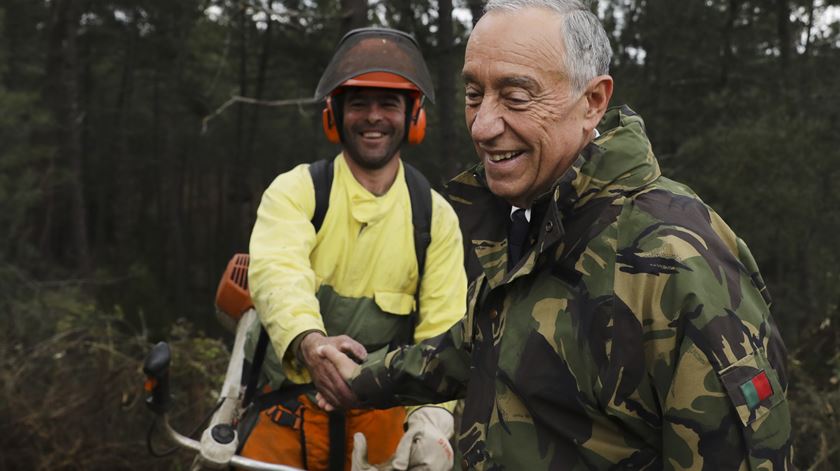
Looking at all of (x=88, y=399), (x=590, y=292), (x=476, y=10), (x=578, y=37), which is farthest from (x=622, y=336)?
(x=88, y=399)

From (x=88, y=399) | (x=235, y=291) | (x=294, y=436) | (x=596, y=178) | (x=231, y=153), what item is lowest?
(x=231, y=153)

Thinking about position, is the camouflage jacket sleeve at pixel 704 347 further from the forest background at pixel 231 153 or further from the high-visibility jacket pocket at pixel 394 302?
the high-visibility jacket pocket at pixel 394 302

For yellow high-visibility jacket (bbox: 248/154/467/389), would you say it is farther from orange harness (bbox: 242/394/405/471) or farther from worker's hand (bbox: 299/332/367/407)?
worker's hand (bbox: 299/332/367/407)

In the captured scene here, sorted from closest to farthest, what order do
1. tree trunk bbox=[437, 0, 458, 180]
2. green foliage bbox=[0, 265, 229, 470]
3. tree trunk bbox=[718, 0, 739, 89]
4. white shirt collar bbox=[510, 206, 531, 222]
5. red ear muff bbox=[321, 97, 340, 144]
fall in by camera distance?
white shirt collar bbox=[510, 206, 531, 222] → red ear muff bbox=[321, 97, 340, 144] → green foliage bbox=[0, 265, 229, 470] → tree trunk bbox=[437, 0, 458, 180] → tree trunk bbox=[718, 0, 739, 89]

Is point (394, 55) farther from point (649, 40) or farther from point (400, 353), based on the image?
point (649, 40)

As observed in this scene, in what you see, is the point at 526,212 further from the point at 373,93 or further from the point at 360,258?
the point at 373,93

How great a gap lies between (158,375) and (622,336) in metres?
2.01

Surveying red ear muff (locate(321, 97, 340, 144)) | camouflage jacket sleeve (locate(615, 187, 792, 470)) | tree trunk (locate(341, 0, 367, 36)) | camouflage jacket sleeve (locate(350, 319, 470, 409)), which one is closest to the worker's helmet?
red ear muff (locate(321, 97, 340, 144))

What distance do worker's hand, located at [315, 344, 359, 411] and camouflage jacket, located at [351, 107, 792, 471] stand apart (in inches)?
31.9

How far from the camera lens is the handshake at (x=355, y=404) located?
3.00m

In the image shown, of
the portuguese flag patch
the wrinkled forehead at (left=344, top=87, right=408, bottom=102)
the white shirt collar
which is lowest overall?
the portuguese flag patch

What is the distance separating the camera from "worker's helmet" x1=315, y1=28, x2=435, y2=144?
3.62 m

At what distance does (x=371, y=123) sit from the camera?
3.71m

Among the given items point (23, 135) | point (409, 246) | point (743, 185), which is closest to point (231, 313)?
point (409, 246)
